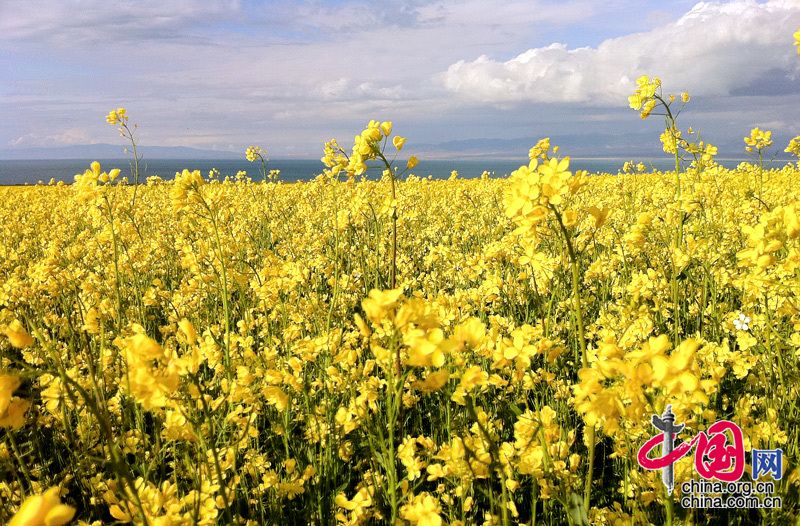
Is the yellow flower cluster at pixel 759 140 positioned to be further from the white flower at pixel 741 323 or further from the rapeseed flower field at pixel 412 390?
the white flower at pixel 741 323

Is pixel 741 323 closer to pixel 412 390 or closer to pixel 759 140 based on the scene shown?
pixel 412 390

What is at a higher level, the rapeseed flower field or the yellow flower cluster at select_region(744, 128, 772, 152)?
the yellow flower cluster at select_region(744, 128, 772, 152)

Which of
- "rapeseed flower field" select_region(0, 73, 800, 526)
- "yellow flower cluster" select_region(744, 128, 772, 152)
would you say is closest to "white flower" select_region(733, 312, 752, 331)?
"rapeseed flower field" select_region(0, 73, 800, 526)

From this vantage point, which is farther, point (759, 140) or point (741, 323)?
point (759, 140)

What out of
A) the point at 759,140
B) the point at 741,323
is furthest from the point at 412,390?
the point at 759,140

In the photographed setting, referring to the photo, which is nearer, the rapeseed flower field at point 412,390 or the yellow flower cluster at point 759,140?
the rapeseed flower field at point 412,390

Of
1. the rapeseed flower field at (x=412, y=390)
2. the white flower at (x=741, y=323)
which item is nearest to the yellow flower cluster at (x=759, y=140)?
the rapeseed flower field at (x=412, y=390)

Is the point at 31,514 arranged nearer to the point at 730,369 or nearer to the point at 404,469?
the point at 404,469

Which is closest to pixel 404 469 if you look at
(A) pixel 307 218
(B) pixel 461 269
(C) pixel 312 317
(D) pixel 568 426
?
(D) pixel 568 426

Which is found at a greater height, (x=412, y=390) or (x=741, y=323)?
(x=741, y=323)

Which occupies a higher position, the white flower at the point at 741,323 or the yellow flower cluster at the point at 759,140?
the yellow flower cluster at the point at 759,140

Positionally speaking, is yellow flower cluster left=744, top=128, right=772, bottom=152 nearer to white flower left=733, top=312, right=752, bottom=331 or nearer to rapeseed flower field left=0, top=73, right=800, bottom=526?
rapeseed flower field left=0, top=73, right=800, bottom=526

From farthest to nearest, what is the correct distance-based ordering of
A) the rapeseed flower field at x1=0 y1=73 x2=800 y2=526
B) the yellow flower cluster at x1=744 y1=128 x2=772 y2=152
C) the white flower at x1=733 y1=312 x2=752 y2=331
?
the yellow flower cluster at x1=744 y1=128 x2=772 y2=152 < the white flower at x1=733 y1=312 x2=752 y2=331 < the rapeseed flower field at x1=0 y1=73 x2=800 y2=526

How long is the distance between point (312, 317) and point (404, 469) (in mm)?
1624
